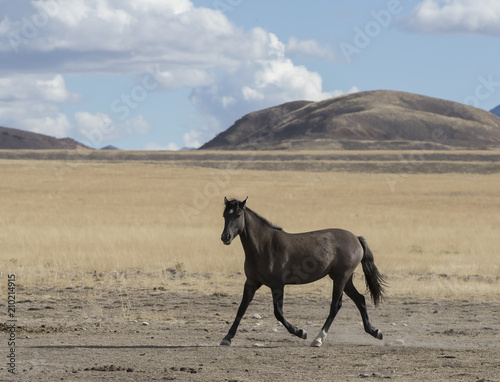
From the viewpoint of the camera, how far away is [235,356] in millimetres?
9805

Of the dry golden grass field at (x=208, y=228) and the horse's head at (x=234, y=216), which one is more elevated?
the horse's head at (x=234, y=216)

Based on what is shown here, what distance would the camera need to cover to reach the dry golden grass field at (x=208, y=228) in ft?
61.6

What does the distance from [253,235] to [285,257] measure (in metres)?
0.52

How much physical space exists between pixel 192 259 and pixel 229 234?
11.7 meters

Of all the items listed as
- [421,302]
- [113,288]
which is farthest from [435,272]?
[113,288]

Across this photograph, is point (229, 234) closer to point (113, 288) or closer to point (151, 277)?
point (113, 288)

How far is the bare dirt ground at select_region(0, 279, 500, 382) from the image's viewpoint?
878 cm

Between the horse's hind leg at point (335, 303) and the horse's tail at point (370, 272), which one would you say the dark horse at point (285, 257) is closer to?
the horse's hind leg at point (335, 303)

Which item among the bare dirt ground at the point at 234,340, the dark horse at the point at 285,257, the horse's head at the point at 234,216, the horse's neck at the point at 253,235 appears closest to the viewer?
the bare dirt ground at the point at 234,340

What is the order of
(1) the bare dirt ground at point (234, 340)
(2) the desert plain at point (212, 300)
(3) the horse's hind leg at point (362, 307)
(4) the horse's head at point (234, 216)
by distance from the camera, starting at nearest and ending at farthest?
(1) the bare dirt ground at point (234, 340), (2) the desert plain at point (212, 300), (4) the horse's head at point (234, 216), (3) the horse's hind leg at point (362, 307)

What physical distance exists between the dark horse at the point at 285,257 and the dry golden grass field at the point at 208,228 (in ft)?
18.7

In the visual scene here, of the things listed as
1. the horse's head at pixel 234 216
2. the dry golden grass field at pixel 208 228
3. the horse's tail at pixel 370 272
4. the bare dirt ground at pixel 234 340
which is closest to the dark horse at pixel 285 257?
the horse's head at pixel 234 216

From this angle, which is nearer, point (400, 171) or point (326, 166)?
point (400, 171)

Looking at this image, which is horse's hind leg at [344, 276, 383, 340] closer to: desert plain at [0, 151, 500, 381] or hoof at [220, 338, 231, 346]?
desert plain at [0, 151, 500, 381]
